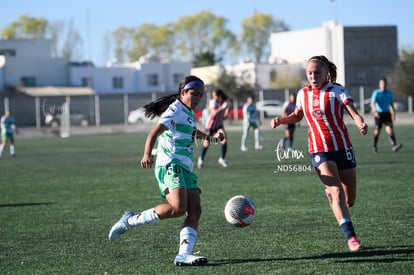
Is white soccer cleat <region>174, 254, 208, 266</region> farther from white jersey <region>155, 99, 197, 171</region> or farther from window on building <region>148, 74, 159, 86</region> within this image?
window on building <region>148, 74, 159, 86</region>

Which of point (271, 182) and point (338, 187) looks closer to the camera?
point (338, 187)

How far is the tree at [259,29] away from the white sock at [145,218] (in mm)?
99353

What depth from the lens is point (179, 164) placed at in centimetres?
751

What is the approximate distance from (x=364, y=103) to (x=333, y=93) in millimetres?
49131

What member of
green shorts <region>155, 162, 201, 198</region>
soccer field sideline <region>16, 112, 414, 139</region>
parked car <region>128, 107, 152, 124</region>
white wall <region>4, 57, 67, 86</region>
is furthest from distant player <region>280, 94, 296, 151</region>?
white wall <region>4, 57, 67, 86</region>

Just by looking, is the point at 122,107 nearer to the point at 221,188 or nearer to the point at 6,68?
the point at 6,68

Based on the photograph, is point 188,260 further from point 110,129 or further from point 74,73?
point 74,73

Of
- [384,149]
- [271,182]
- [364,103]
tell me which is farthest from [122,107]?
[271,182]

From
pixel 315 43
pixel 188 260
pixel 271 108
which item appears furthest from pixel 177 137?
pixel 271 108

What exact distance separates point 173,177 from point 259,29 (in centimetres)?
10384

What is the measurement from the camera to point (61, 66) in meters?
83.9

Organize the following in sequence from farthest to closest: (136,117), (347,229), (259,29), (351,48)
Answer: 1. (259,29)
2. (136,117)
3. (351,48)
4. (347,229)

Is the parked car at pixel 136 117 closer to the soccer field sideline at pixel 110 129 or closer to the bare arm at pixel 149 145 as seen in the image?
the soccer field sideline at pixel 110 129

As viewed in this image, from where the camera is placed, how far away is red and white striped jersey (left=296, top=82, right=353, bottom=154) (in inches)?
311
